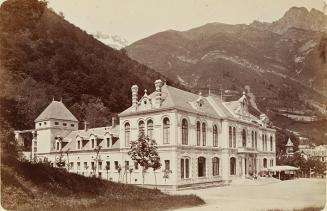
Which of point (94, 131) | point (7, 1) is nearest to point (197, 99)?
point (94, 131)

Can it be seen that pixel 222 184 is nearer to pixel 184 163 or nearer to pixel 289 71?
pixel 184 163

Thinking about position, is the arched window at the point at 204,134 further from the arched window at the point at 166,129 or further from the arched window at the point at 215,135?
the arched window at the point at 166,129

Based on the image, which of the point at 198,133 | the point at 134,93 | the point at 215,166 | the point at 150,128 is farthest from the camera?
the point at 215,166

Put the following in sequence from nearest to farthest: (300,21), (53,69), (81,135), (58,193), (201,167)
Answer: (58,193) < (300,21) < (53,69) < (201,167) < (81,135)

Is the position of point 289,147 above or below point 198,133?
below

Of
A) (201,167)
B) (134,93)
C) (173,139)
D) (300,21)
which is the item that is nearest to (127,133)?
(134,93)

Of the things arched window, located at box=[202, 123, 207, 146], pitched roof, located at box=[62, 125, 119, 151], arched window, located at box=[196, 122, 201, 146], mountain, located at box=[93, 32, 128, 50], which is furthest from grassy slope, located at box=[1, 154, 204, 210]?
pitched roof, located at box=[62, 125, 119, 151]

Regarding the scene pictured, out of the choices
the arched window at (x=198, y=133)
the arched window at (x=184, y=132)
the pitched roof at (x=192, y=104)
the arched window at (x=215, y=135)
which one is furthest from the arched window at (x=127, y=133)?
the arched window at (x=215, y=135)

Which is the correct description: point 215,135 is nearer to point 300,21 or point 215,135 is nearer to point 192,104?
point 192,104
